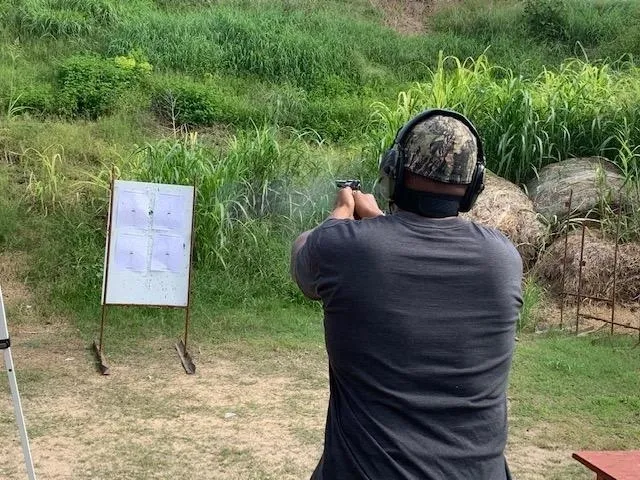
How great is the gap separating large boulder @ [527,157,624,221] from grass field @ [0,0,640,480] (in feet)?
0.77

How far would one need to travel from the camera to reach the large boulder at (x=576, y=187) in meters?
8.84

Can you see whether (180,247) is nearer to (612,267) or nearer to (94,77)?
(612,267)

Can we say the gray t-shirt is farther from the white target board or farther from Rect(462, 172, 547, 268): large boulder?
Rect(462, 172, 547, 268): large boulder

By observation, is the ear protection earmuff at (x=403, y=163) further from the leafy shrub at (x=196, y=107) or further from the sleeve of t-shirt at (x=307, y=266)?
the leafy shrub at (x=196, y=107)

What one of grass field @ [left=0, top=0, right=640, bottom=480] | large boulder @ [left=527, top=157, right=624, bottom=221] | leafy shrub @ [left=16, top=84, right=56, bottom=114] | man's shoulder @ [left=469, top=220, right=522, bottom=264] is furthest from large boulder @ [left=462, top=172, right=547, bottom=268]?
man's shoulder @ [left=469, top=220, right=522, bottom=264]

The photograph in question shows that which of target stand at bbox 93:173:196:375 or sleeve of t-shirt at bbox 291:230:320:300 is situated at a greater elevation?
sleeve of t-shirt at bbox 291:230:320:300

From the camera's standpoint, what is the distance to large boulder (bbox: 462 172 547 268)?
859 centimetres

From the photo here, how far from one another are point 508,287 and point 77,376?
15.5 ft

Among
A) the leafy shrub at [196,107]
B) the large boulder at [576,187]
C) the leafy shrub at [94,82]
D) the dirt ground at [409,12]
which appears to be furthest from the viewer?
the dirt ground at [409,12]

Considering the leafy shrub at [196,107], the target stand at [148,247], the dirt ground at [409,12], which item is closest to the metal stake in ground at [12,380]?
the target stand at [148,247]

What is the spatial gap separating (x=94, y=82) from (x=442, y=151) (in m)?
10.3

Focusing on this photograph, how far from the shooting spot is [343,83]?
1325 cm

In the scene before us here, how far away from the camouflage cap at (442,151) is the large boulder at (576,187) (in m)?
7.19

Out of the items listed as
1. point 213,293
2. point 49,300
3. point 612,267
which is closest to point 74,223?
point 49,300
